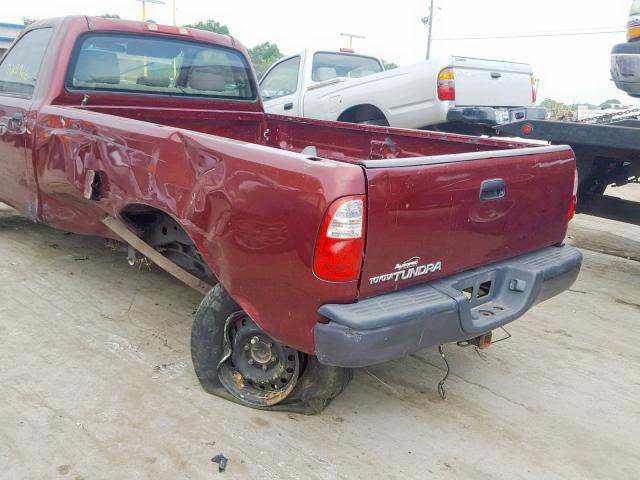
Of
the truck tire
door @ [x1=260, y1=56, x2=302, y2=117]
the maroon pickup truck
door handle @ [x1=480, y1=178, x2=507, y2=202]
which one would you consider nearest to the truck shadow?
the truck tire

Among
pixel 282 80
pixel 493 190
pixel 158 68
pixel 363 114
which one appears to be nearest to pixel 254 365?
pixel 493 190

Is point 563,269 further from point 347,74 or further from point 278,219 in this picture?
point 347,74

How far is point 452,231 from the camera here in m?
2.65

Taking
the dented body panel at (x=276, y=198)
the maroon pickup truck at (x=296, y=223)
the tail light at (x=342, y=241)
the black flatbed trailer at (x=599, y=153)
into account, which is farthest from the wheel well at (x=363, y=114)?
the tail light at (x=342, y=241)

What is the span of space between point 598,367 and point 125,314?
9.80ft

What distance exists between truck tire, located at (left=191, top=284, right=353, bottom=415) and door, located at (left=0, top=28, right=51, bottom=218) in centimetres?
205

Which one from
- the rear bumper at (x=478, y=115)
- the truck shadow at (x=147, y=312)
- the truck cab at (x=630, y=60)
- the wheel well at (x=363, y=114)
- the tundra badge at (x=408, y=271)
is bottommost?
the truck shadow at (x=147, y=312)

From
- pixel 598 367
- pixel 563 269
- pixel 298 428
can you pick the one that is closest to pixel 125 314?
pixel 298 428

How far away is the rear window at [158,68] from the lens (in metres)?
4.27

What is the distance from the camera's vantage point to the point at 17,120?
4188mm

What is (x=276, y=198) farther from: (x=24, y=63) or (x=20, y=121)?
(x=24, y=63)

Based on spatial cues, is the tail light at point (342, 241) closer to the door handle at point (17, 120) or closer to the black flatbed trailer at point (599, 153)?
the door handle at point (17, 120)

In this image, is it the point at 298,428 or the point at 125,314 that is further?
the point at 125,314

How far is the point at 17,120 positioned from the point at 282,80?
513 centimetres
